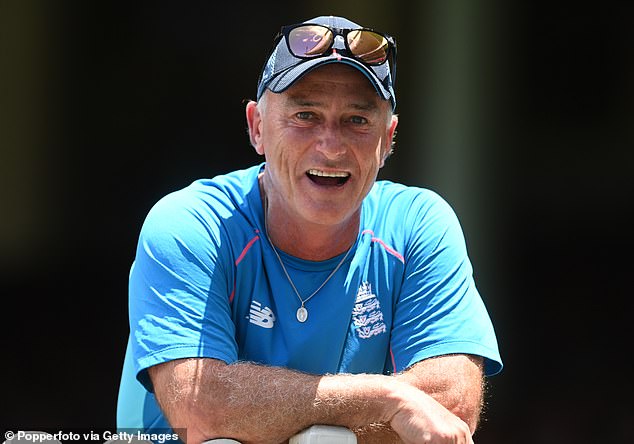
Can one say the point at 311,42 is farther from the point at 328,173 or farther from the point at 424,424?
the point at 424,424

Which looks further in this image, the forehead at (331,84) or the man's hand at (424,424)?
the forehead at (331,84)

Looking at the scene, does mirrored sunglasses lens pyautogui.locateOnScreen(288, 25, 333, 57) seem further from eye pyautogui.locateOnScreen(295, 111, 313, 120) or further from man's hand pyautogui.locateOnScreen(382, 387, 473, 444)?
man's hand pyautogui.locateOnScreen(382, 387, 473, 444)

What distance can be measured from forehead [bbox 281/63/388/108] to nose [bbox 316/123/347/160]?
9 cm

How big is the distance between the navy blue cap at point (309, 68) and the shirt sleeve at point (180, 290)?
0.39 metres

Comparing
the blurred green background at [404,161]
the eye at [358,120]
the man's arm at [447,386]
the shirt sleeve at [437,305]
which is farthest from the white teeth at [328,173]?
the blurred green background at [404,161]

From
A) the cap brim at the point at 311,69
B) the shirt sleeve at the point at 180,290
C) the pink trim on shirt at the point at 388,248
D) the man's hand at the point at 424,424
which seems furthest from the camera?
the pink trim on shirt at the point at 388,248

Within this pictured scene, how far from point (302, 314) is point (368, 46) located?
2.38 feet

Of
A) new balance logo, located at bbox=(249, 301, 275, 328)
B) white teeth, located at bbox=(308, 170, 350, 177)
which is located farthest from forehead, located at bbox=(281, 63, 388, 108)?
new balance logo, located at bbox=(249, 301, 275, 328)

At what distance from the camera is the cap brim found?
2430 millimetres

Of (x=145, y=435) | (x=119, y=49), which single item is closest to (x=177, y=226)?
(x=145, y=435)

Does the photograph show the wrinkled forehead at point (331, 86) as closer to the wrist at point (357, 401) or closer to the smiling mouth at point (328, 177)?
the smiling mouth at point (328, 177)

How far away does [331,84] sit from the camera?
97.1 inches

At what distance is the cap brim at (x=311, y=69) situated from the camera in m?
2.43

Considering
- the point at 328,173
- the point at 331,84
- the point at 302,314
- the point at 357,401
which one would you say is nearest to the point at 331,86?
the point at 331,84
